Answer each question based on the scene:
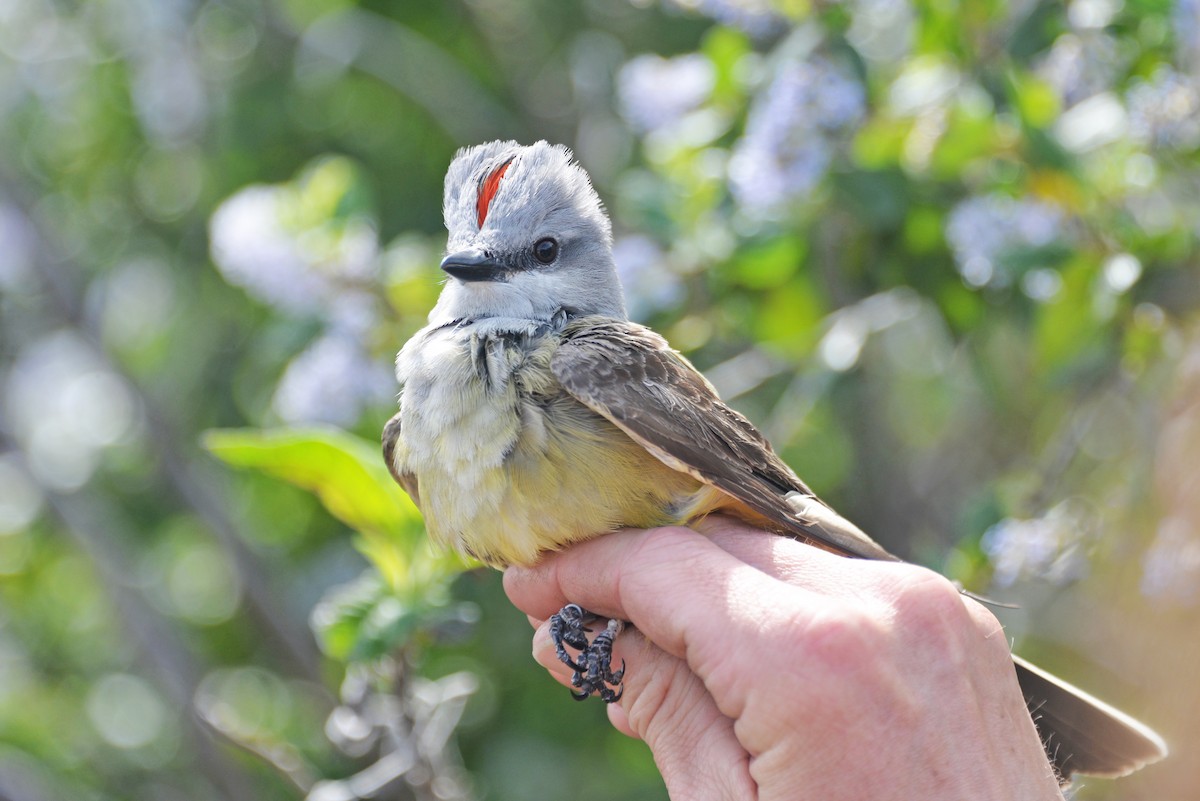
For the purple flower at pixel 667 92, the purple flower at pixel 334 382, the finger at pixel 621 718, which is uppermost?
the purple flower at pixel 667 92

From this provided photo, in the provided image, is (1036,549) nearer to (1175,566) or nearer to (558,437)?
(1175,566)

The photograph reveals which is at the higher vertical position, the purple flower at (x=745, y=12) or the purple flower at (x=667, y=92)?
the purple flower at (x=745, y=12)

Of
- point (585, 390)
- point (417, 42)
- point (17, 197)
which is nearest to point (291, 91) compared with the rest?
point (417, 42)

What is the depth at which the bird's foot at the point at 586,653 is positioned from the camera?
2641 mm

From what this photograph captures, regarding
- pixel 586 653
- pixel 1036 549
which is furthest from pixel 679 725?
pixel 1036 549

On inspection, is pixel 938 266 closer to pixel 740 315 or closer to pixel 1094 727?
pixel 740 315

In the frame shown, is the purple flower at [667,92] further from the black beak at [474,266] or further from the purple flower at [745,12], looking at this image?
the black beak at [474,266]

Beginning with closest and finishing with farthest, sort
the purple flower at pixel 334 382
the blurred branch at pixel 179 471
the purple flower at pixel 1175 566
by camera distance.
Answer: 1. the purple flower at pixel 1175 566
2. the purple flower at pixel 334 382
3. the blurred branch at pixel 179 471

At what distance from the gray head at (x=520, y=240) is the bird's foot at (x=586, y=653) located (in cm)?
78

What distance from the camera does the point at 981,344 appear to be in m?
3.82

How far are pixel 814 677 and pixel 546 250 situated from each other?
1.46 metres

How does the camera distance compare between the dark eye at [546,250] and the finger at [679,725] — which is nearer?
the finger at [679,725]

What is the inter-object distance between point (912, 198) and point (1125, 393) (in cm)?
107

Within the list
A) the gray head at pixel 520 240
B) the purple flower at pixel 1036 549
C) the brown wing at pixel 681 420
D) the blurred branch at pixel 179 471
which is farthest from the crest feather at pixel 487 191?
the blurred branch at pixel 179 471
